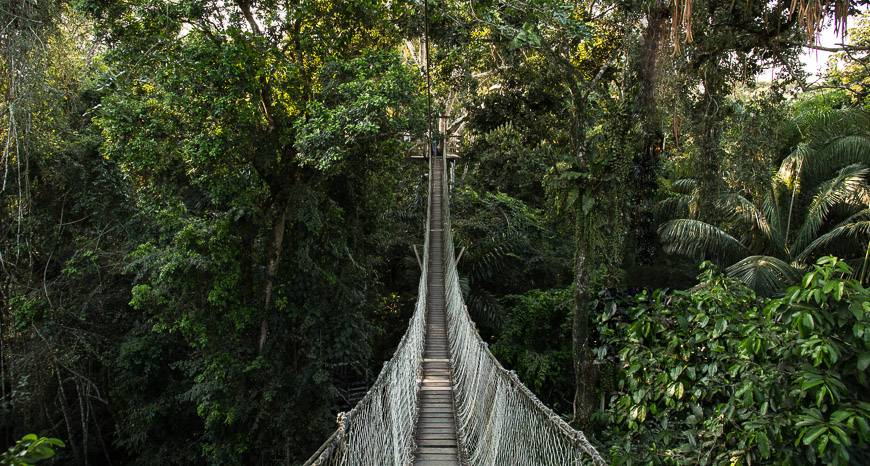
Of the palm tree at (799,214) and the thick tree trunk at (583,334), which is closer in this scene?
the thick tree trunk at (583,334)

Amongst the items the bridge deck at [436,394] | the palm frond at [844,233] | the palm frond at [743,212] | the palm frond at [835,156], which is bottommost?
the bridge deck at [436,394]

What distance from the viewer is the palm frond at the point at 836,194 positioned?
6.40 metres

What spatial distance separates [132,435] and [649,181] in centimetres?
636

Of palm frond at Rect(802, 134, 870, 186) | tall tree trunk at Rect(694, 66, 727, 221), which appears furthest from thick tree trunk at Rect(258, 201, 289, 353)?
palm frond at Rect(802, 134, 870, 186)

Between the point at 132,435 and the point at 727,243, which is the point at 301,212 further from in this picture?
the point at 727,243

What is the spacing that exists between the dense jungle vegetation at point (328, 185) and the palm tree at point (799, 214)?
3 cm

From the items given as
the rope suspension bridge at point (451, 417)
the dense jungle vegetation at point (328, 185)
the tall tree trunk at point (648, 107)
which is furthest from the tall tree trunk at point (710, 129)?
the rope suspension bridge at point (451, 417)

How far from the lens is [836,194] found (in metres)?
6.49

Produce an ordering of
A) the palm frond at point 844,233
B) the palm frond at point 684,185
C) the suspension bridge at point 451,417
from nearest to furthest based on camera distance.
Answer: the suspension bridge at point 451,417, the palm frond at point 844,233, the palm frond at point 684,185

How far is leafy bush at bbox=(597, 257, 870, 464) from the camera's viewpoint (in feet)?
6.07

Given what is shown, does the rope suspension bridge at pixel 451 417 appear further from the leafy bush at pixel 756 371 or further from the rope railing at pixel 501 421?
the leafy bush at pixel 756 371

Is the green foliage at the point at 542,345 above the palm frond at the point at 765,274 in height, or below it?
below

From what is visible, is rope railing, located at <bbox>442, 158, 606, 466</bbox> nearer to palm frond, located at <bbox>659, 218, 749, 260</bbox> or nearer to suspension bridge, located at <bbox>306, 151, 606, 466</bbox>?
suspension bridge, located at <bbox>306, 151, 606, 466</bbox>

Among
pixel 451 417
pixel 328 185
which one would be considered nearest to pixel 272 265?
pixel 328 185
